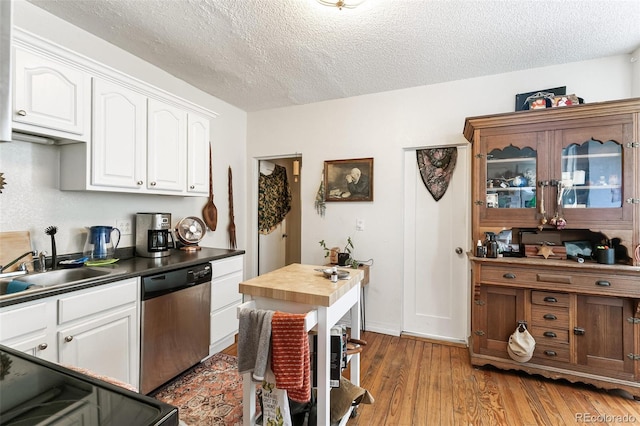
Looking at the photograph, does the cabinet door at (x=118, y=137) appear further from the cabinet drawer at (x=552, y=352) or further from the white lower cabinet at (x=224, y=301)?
the cabinet drawer at (x=552, y=352)

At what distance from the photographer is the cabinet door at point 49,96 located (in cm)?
159

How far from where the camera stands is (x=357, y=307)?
1864 millimetres

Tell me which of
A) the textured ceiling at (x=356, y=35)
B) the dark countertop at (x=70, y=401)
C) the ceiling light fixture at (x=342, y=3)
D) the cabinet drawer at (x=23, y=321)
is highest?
the textured ceiling at (x=356, y=35)

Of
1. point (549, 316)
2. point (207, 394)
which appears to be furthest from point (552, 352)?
point (207, 394)

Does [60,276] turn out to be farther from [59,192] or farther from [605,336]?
[605,336]

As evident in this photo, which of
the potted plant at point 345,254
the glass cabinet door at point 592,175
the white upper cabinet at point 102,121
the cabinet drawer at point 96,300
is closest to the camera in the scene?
the cabinet drawer at point 96,300

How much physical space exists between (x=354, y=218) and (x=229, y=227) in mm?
1608

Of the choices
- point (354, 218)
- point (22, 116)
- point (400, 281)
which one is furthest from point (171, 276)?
point (400, 281)

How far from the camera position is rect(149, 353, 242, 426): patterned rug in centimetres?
185

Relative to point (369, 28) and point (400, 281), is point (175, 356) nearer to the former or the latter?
point (400, 281)

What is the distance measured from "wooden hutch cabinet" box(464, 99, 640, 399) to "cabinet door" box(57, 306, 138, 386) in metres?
2.65

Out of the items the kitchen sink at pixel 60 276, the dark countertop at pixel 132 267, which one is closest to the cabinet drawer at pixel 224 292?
the dark countertop at pixel 132 267

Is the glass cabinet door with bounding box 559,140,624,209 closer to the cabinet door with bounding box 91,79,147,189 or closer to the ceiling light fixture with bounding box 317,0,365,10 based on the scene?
the ceiling light fixture with bounding box 317,0,365,10

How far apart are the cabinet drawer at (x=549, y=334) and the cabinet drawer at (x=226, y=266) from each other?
262cm
